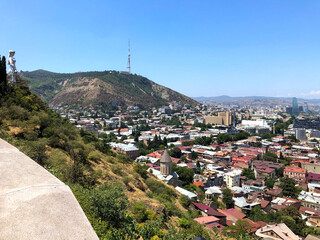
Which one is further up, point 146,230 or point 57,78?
point 57,78

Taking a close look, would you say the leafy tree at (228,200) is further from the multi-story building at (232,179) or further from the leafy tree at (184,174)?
the multi-story building at (232,179)

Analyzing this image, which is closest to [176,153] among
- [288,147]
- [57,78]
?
[288,147]

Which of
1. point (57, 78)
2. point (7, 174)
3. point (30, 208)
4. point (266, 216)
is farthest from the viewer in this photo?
point (57, 78)

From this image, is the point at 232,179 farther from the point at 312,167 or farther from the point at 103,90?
the point at 103,90

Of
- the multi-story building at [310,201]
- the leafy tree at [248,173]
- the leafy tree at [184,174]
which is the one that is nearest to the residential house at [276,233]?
the leafy tree at [184,174]

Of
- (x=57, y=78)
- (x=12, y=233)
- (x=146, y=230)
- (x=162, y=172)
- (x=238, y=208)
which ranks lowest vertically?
(x=238, y=208)

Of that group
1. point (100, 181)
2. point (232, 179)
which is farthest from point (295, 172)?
point (100, 181)

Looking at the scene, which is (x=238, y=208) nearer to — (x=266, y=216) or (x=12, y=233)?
(x=266, y=216)

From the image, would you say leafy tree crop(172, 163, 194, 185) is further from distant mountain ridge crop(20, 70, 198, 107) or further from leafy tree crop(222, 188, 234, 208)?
distant mountain ridge crop(20, 70, 198, 107)
